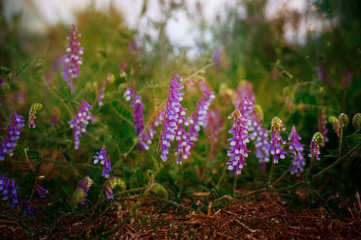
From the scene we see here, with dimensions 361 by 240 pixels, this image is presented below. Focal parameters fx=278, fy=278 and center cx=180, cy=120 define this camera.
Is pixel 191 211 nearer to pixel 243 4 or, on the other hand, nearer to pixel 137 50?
pixel 137 50

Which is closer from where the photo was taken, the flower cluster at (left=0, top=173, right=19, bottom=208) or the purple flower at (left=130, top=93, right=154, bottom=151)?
the flower cluster at (left=0, top=173, right=19, bottom=208)

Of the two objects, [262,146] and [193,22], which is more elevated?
[193,22]

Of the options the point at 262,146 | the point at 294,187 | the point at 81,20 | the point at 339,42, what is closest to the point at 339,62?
the point at 339,42

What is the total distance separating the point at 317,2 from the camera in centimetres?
212

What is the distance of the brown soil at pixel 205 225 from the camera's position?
1273 mm

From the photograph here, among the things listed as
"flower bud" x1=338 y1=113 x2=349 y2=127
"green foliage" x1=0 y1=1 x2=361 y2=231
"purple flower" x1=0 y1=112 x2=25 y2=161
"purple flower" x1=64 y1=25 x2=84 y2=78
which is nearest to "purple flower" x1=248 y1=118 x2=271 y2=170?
"green foliage" x1=0 y1=1 x2=361 y2=231

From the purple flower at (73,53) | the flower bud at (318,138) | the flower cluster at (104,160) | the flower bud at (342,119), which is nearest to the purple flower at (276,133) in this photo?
the flower bud at (318,138)

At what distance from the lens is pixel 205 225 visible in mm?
1344

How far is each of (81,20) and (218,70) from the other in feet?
7.31

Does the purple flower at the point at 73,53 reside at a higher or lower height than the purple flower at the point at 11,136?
higher

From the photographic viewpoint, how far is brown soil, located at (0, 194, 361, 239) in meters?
1.27

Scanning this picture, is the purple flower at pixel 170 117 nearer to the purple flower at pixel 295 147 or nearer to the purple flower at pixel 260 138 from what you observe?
the purple flower at pixel 260 138

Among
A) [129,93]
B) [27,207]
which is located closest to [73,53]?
[129,93]

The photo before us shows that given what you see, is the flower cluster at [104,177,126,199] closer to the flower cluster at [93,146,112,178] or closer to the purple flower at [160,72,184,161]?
the flower cluster at [93,146,112,178]
